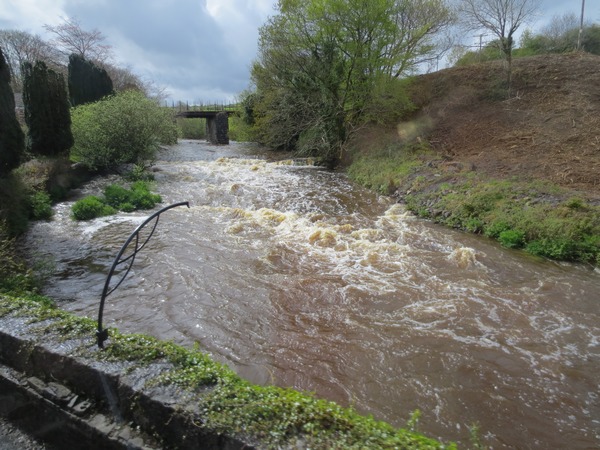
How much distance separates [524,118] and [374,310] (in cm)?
1573

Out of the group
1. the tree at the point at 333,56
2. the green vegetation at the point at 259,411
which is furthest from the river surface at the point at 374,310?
the tree at the point at 333,56

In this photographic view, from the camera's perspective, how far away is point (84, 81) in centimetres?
2217

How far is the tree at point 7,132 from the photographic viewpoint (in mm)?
10250

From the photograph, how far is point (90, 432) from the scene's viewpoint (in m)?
2.48

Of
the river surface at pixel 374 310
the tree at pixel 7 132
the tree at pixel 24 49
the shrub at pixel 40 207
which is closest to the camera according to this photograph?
the river surface at pixel 374 310

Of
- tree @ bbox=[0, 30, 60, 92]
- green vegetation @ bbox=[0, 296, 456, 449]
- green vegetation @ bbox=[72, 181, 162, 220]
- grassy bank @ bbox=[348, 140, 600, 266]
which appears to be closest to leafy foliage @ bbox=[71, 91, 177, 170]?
green vegetation @ bbox=[72, 181, 162, 220]

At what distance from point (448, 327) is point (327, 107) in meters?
17.8

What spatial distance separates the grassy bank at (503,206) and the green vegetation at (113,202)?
8925 mm

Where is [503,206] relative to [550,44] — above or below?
below

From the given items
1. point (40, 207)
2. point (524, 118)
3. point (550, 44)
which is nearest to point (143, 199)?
point (40, 207)

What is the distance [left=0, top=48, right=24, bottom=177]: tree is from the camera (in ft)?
33.6

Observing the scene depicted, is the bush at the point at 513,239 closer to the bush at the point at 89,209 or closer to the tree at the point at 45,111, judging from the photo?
the bush at the point at 89,209

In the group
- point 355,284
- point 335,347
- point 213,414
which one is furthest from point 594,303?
point 213,414

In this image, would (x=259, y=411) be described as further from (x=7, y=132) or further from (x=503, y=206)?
(x=7, y=132)
